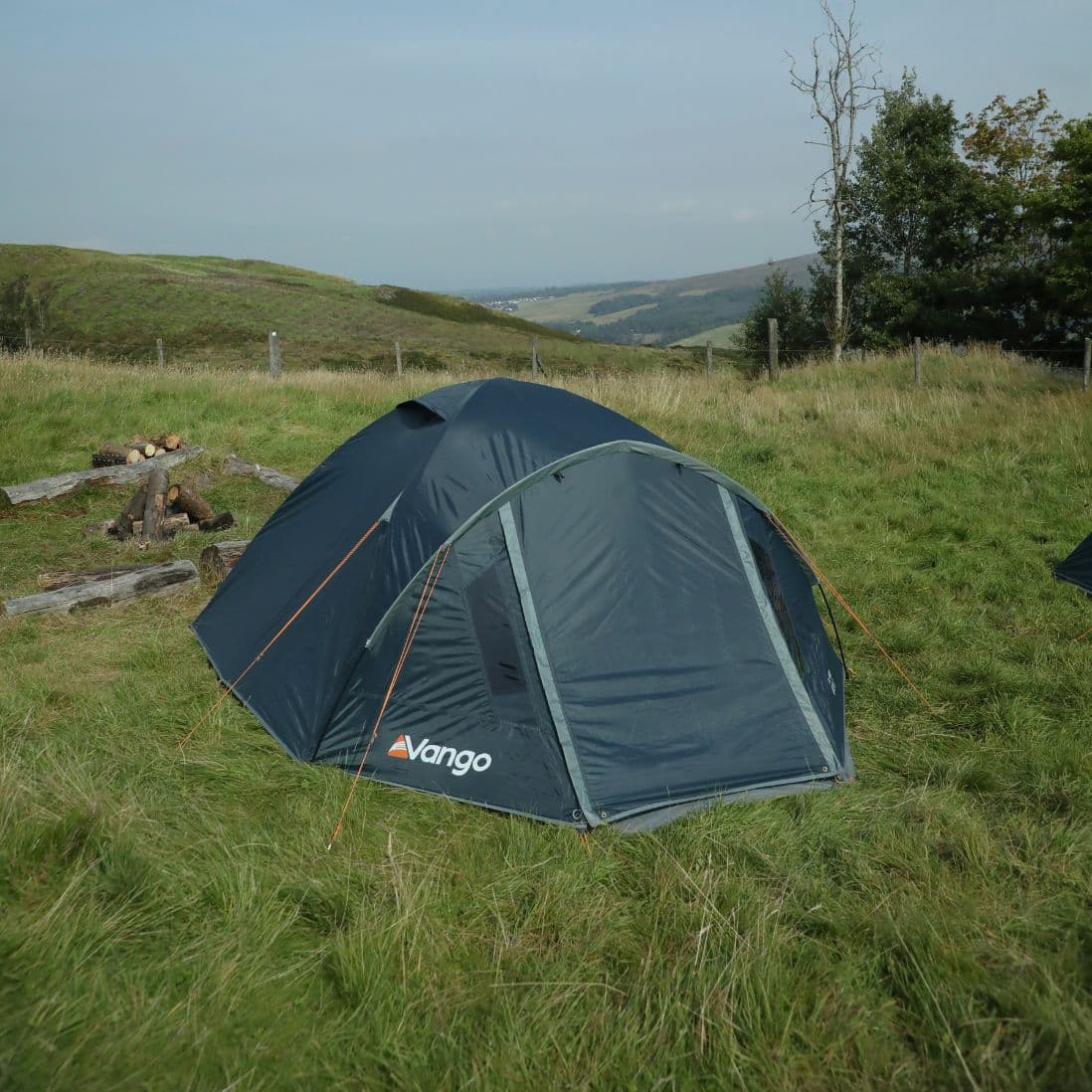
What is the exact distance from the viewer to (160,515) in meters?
9.57

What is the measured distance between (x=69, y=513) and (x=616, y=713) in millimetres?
8262

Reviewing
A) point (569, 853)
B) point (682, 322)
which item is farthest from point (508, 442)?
point (682, 322)

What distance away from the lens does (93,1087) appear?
237cm

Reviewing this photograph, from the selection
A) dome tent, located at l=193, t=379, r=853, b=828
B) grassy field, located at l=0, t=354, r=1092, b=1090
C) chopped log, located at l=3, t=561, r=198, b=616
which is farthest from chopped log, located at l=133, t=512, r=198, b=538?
dome tent, located at l=193, t=379, r=853, b=828

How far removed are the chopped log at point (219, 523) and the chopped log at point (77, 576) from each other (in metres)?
1.87

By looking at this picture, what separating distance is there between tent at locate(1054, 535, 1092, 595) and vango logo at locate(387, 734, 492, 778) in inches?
217

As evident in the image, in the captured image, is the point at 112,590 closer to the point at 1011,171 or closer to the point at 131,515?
the point at 131,515

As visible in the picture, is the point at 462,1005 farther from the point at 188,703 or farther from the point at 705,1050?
the point at 188,703

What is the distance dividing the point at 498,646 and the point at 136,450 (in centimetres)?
895

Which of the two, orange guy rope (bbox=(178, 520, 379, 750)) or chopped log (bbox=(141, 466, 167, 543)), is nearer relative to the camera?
orange guy rope (bbox=(178, 520, 379, 750))

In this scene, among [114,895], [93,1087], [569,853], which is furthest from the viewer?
[569,853]

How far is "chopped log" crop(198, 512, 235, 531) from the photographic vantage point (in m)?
9.77

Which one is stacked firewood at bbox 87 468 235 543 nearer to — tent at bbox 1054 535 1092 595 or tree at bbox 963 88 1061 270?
tent at bbox 1054 535 1092 595

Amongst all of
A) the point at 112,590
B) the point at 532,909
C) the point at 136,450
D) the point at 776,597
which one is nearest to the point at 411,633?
the point at 532,909
